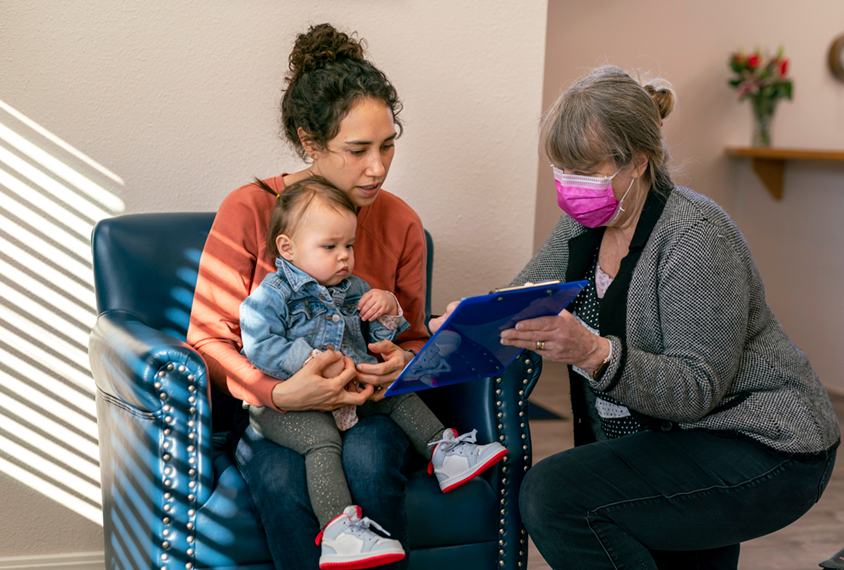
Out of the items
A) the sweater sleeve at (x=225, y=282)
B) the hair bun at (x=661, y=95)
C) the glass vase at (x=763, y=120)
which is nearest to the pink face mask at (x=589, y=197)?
the hair bun at (x=661, y=95)

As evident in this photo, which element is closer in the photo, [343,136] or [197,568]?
[197,568]

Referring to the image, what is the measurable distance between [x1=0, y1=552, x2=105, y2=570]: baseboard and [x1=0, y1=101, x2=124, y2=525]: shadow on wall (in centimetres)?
17

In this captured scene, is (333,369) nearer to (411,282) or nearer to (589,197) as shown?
(411,282)

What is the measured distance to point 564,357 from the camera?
127 cm

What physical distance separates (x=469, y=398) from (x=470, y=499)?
0.72 ft

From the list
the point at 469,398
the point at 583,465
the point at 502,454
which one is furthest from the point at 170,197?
the point at 583,465

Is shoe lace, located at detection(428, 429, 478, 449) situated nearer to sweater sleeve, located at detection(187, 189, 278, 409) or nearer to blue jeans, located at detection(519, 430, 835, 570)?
blue jeans, located at detection(519, 430, 835, 570)

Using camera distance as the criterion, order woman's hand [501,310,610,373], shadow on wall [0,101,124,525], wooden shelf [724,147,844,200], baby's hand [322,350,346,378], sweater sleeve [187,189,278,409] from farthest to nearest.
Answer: wooden shelf [724,147,844,200] < shadow on wall [0,101,124,525] < sweater sleeve [187,189,278,409] < baby's hand [322,350,346,378] < woman's hand [501,310,610,373]

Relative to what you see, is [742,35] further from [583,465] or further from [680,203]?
[583,465]

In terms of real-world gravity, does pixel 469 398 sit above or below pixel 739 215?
below

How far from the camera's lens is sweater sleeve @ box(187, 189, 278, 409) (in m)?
1.46

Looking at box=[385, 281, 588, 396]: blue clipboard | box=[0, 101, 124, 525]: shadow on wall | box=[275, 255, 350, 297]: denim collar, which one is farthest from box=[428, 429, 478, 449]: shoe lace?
box=[0, 101, 124, 525]: shadow on wall

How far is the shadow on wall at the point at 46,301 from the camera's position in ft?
5.81

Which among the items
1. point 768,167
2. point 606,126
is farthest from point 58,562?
point 768,167
